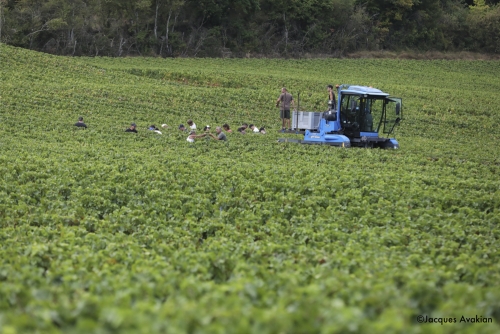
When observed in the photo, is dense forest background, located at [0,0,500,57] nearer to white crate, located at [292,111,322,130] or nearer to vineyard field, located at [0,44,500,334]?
vineyard field, located at [0,44,500,334]

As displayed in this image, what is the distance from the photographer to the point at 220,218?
14.4 metres

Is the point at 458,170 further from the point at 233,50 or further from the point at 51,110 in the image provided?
the point at 233,50

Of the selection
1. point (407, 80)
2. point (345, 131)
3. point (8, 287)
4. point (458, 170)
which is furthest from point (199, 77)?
point (8, 287)

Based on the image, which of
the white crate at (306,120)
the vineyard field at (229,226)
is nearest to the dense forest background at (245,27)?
the vineyard field at (229,226)

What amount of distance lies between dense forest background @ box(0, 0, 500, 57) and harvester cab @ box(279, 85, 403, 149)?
44.3 meters

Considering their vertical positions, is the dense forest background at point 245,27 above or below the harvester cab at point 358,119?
above

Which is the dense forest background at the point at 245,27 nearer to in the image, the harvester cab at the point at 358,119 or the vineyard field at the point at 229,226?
the vineyard field at the point at 229,226

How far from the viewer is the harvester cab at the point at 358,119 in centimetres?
2509

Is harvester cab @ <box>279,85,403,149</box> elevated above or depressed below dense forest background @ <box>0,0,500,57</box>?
below

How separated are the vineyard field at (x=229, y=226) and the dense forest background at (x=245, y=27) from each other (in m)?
32.8

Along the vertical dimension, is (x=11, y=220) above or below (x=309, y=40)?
below

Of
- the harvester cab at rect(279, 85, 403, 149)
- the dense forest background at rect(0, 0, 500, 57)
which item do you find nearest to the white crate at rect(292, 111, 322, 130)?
the harvester cab at rect(279, 85, 403, 149)

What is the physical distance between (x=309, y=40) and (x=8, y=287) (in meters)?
76.4

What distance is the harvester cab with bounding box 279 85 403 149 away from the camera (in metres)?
25.1
